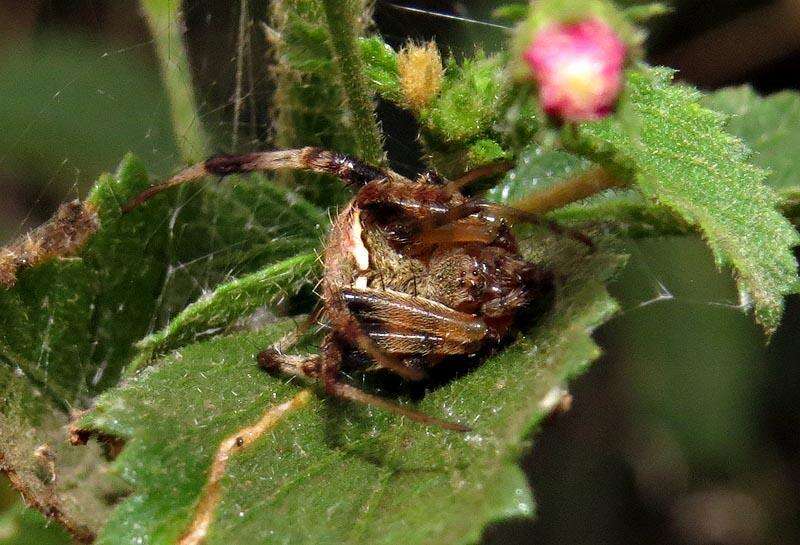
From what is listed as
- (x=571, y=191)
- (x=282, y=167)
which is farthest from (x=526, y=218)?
(x=282, y=167)

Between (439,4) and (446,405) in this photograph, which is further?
(439,4)

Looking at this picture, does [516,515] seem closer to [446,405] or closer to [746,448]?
[446,405]

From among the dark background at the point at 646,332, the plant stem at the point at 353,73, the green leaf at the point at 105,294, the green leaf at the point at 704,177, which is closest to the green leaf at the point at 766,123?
the dark background at the point at 646,332

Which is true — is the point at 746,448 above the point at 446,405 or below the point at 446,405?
below

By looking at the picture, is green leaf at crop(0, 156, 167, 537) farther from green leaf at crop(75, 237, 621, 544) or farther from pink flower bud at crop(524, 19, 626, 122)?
pink flower bud at crop(524, 19, 626, 122)

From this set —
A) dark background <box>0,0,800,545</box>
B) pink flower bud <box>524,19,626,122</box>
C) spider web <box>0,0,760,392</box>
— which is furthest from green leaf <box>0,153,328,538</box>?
dark background <box>0,0,800,545</box>

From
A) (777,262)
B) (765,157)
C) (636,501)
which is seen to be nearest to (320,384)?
(777,262)

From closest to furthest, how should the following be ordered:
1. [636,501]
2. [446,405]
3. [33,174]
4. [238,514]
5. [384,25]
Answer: [238,514], [446,405], [384,25], [33,174], [636,501]
